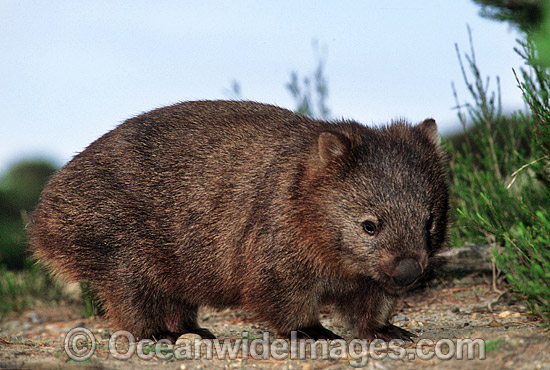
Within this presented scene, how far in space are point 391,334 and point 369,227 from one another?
1.12m

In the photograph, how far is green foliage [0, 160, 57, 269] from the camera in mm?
12219

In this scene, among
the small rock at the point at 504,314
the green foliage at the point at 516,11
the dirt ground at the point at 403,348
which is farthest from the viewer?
the green foliage at the point at 516,11

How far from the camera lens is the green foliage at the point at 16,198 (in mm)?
12219

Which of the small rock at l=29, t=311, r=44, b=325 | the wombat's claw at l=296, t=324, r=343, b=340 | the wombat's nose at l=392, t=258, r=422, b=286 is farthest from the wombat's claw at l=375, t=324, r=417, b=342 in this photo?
the small rock at l=29, t=311, r=44, b=325

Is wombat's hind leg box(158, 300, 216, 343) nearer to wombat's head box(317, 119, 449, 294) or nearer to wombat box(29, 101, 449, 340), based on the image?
wombat box(29, 101, 449, 340)

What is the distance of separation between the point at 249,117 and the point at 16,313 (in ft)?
18.8

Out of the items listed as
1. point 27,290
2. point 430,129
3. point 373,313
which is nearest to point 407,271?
point 373,313

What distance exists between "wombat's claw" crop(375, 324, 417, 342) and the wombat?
0.03 meters

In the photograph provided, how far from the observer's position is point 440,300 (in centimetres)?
691

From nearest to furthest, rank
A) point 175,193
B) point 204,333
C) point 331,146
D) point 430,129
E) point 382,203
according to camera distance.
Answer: point 382,203
point 331,146
point 430,129
point 175,193
point 204,333

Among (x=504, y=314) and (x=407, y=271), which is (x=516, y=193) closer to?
(x=504, y=314)

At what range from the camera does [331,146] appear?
4.77 m

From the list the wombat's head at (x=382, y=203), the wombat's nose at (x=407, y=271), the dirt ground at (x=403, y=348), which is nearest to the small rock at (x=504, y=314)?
the dirt ground at (x=403, y=348)

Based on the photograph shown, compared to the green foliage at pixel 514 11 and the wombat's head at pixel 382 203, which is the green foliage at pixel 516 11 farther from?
the wombat's head at pixel 382 203
